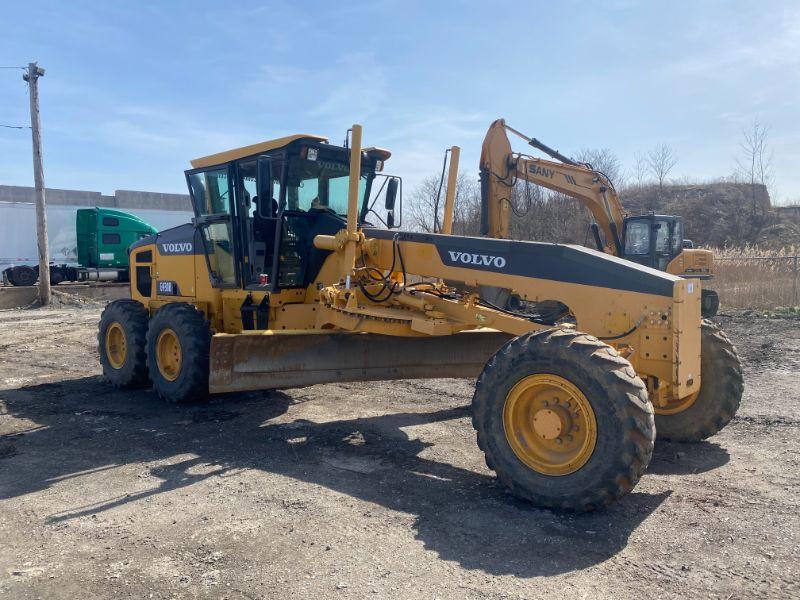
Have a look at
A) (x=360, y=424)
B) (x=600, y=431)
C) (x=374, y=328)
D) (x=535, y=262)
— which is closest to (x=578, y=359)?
(x=600, y=431)

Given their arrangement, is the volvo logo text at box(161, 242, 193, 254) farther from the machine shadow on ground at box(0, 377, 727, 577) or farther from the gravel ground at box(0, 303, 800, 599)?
the gravel ground at box(0, 303, 800, 599)

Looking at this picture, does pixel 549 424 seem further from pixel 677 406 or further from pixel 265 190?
pixel 265 190

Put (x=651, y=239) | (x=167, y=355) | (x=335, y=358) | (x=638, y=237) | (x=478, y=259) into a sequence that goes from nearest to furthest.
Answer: (x=478, y=259), (x=335, y=358), (x=167, y=355), (x=651, y=239), (x=638, y=237)

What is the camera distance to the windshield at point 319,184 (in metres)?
7.38

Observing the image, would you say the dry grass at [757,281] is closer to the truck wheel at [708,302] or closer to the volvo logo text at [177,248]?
the truck wheel at [708,302]

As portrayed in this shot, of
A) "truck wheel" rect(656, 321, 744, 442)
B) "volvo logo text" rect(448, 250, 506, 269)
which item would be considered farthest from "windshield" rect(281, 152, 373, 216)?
"truck wheel" rect(656, 321, 744, 442)

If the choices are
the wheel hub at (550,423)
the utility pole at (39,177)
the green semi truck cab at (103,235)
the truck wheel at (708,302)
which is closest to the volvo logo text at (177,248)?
the wheel hub at (550,423)

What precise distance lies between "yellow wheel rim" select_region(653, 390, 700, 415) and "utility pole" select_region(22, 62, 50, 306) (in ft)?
67.3

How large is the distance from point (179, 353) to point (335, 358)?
2060 millimetres

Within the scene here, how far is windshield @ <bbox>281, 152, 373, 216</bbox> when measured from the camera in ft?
24.2

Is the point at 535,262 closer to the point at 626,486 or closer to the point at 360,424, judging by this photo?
the point at 626,486

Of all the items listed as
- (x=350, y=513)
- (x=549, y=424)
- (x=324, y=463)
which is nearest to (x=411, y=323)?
(x=324, y=463)

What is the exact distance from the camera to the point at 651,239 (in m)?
13.8

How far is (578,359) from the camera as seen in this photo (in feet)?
13.9
